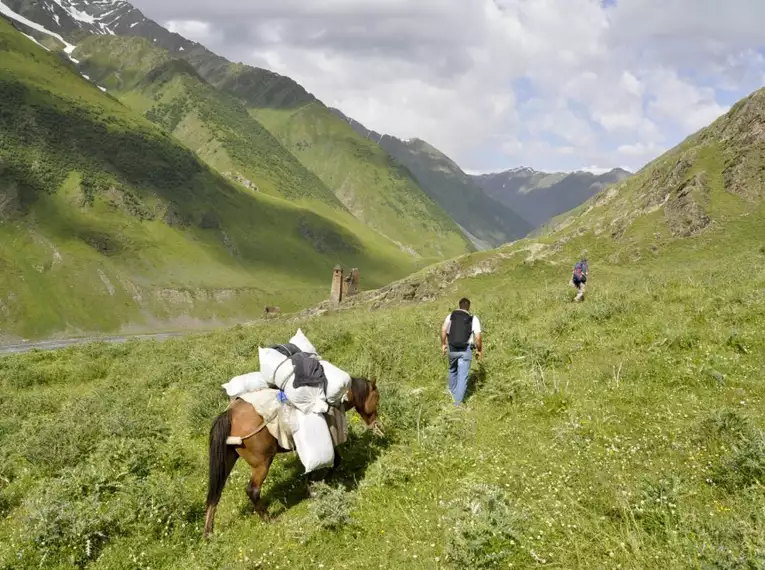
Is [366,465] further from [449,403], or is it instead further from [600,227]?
[600,227]

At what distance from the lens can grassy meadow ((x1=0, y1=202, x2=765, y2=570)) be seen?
18.3 feet

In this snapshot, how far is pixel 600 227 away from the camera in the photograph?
52.8m

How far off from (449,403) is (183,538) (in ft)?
21.4

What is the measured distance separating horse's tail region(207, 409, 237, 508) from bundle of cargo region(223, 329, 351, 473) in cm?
81

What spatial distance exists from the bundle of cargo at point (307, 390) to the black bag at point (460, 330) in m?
3.87

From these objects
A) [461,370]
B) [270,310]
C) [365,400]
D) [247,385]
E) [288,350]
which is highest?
[288,350]

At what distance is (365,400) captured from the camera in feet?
29.9

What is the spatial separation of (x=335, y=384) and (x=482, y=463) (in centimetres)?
295

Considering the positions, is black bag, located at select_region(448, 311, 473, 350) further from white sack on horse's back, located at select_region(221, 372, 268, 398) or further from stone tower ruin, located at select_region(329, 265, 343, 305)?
stone tower ruin, located at select_region(329, 265, 343, 305)

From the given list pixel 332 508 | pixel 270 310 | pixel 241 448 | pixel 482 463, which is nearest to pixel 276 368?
pixel 241 448

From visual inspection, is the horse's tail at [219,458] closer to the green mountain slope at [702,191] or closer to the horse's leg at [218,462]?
the horse's leg at [218,462]

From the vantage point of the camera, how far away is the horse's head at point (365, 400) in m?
8.98

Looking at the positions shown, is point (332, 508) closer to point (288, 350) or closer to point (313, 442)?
point (313, 442)

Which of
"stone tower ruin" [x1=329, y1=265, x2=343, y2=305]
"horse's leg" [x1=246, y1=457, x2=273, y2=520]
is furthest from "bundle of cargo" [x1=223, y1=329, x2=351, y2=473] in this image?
"stone tower ruin" [x1=329, y1=265, x2=343, y2=305]
